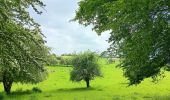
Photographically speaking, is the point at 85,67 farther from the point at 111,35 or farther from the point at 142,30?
the point at 142,30

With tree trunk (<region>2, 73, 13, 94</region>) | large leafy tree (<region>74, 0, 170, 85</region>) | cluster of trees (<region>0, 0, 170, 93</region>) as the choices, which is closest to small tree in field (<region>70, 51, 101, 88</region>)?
tree trunk (<region>2, 73, 13, 94</region>)

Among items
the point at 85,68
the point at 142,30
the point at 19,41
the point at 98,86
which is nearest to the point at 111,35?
the point at 142,30

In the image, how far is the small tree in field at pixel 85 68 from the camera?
70188 mm

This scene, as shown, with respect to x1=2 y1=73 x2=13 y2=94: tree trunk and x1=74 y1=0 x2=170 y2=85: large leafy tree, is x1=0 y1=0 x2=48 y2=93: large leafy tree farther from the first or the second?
x1=2 y1=73 x2=13 y2=94: tree trunk

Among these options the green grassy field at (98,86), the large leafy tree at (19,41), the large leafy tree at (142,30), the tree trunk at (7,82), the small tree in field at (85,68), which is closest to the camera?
the large leafy tree at (19,41)

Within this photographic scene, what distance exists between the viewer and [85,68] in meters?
70.4

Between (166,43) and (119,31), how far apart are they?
3.05 m

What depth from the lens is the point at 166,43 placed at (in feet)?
97.9

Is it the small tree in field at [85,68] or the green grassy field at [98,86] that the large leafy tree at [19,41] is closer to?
the green grassy field at [98,86]

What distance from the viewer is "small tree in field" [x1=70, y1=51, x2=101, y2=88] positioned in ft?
230

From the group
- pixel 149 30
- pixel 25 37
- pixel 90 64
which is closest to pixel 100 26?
pixel 149 30

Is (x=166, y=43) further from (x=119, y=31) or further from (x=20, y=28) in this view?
(x=20, y=28)

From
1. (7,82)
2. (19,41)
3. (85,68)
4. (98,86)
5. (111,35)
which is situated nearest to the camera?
(19,41)

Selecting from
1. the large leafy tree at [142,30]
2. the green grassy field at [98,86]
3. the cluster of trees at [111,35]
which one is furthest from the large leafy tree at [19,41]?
the green grassy field at [98,86]
